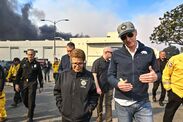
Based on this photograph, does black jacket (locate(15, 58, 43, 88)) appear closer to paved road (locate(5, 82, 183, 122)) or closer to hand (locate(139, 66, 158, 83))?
paved road (locate(5, 82, 183, 122))

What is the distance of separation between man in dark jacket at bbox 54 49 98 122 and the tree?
158 feet

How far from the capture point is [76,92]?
5047 mm

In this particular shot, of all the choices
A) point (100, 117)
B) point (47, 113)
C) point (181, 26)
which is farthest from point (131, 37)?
point (181, 26)

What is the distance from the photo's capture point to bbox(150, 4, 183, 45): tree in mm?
53281

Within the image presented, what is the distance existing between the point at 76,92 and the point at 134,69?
734 millimetres

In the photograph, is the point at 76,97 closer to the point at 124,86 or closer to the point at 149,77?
the point at 124,86

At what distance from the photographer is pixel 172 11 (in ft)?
182

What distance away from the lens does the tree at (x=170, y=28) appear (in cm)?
5328

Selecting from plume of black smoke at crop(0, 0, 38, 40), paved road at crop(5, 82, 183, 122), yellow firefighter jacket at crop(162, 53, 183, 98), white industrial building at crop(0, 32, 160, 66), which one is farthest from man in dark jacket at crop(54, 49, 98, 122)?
plume of black smoke at crop(0, 0, 38, 40)

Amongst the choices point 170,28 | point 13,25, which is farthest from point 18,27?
point 170,28

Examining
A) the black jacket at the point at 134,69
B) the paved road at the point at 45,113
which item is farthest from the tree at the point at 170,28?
the black jacket at the point at 134,69

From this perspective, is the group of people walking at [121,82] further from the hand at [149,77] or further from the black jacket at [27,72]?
the black jacket at [27,72]

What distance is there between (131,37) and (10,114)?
727cm

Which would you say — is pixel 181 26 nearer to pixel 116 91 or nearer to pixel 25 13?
pixel 116 91
